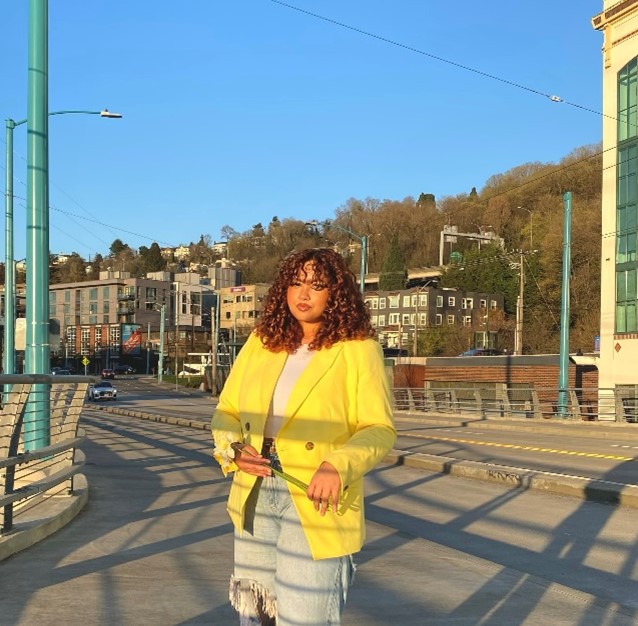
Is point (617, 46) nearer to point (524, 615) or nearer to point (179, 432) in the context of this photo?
point (179, 432)

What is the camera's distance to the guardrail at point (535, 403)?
32281 mm

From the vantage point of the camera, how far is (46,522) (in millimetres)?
7117

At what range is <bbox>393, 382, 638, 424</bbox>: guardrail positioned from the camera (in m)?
32.3

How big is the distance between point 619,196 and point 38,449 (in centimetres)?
4085

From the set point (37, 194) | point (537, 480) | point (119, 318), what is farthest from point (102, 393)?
point (119, 318)

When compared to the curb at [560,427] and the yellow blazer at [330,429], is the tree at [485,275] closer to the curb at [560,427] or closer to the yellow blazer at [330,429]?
the curb at [560,427]

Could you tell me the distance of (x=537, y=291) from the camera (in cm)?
7975

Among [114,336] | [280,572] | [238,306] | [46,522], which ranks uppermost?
[238,306]

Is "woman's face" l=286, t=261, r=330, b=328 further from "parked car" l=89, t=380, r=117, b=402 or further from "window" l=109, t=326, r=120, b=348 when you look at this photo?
"window" l=109, t=326, r=120, b=348

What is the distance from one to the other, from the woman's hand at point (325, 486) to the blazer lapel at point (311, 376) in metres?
0.29

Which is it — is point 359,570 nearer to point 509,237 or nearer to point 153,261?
point 509,237

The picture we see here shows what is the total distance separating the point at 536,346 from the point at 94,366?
261 feet

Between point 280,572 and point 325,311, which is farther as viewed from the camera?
point 325,311

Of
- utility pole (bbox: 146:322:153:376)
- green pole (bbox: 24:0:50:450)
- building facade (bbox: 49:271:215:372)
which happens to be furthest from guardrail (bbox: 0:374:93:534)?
building facade (bbox: 49:271:215:372)
